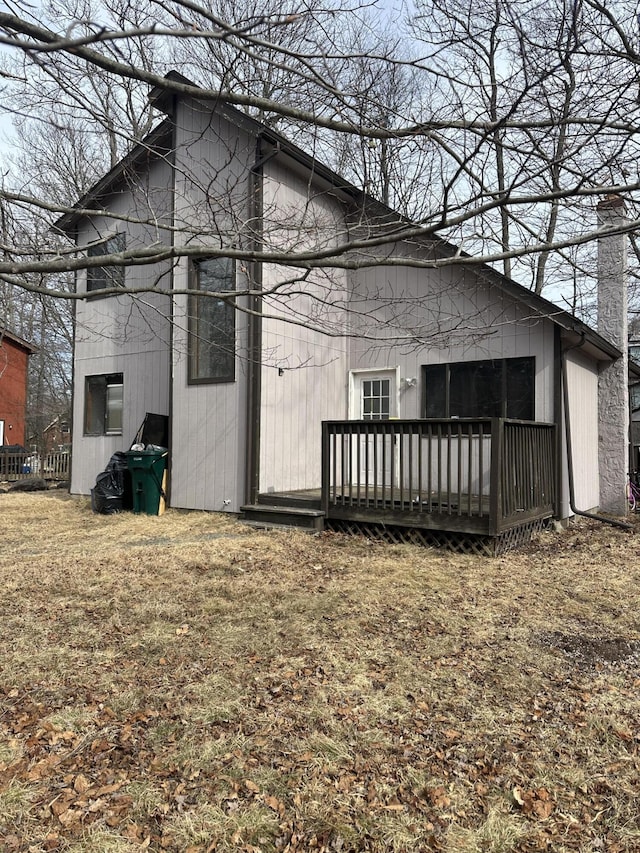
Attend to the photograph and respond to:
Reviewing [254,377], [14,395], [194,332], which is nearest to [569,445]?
[254,377]

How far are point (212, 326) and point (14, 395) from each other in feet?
58.6

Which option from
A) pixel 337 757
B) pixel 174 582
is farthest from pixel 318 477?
pixel 337 757

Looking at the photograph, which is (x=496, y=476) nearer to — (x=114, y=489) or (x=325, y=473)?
(x=325, y=473)

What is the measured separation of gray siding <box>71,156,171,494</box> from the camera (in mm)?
10328

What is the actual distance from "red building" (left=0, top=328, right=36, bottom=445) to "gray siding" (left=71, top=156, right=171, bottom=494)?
12.1m

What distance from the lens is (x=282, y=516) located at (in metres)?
7.88

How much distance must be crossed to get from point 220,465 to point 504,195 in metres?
6.34

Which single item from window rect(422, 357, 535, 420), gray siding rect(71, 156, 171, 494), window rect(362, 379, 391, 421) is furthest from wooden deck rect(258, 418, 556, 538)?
gray siding rect(71, 156, 171, 494)

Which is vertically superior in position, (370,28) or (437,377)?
(370,28)

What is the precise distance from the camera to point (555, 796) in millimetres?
2334

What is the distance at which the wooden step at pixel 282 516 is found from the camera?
7637 millimetres

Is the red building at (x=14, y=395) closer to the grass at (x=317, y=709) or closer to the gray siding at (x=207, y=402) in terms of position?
the gray siding at (x=207, y=402)

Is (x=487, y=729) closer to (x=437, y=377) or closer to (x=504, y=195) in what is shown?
(x=504, y=195)

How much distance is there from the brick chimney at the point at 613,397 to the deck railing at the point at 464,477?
2.22 metres
